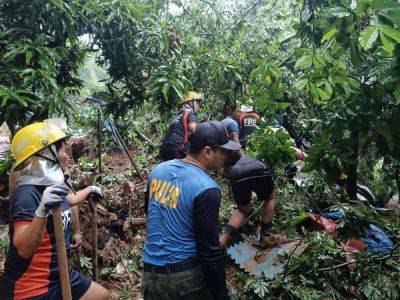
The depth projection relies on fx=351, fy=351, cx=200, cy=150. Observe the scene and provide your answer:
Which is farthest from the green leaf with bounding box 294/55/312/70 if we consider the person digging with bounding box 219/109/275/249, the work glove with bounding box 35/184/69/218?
the person digging with bounding box 219/109/275/249

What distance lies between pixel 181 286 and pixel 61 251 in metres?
0.83

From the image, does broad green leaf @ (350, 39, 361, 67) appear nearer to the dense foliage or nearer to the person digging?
the dense foliage

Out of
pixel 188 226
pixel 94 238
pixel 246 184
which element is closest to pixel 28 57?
pixel 94 238

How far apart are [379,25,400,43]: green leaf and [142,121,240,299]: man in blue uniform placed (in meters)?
1.20

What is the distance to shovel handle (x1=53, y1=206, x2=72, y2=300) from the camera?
2291 mm

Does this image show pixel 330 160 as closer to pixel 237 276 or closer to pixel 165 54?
pixel 237 276

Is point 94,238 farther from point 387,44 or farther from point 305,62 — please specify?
point 387,44

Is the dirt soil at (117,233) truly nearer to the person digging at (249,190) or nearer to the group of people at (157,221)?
the person digging at (249,190)

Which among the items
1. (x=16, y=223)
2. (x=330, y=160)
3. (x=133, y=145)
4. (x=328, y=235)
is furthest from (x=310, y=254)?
(x=133, y=145)

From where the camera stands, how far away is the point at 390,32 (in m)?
1.77

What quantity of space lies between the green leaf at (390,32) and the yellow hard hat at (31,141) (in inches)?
85.5

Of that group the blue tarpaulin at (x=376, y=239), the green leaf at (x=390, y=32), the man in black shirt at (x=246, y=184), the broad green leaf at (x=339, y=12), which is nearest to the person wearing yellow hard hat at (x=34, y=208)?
the broad green leaf at (x=339, y=12)

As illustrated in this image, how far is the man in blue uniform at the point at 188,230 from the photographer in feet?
7.66

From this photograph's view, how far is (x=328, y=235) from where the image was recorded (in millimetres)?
4457
